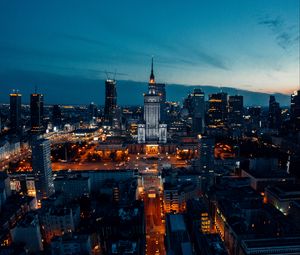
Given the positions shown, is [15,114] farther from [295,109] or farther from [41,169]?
[295,109]

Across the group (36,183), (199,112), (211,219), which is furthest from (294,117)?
(36,183)

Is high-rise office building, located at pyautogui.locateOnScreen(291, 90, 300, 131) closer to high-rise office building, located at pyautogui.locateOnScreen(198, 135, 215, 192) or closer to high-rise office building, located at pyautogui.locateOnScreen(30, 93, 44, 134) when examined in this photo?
high-rise office building, located at pyautogui.locateOnScreen(198, 135, 215, 192)

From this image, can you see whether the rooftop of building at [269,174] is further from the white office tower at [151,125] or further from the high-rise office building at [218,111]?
the high-rise office building at [218,111]

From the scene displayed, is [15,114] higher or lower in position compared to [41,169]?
higher

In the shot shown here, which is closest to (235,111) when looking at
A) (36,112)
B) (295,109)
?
(295,109)

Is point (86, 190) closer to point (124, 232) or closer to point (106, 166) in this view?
point (124, 232)

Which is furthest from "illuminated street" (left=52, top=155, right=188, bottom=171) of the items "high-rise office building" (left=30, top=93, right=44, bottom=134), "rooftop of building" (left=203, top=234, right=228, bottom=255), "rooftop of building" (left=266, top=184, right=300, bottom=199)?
"high-rise office building" (left=30, top=93, right=44, bottom=134)
